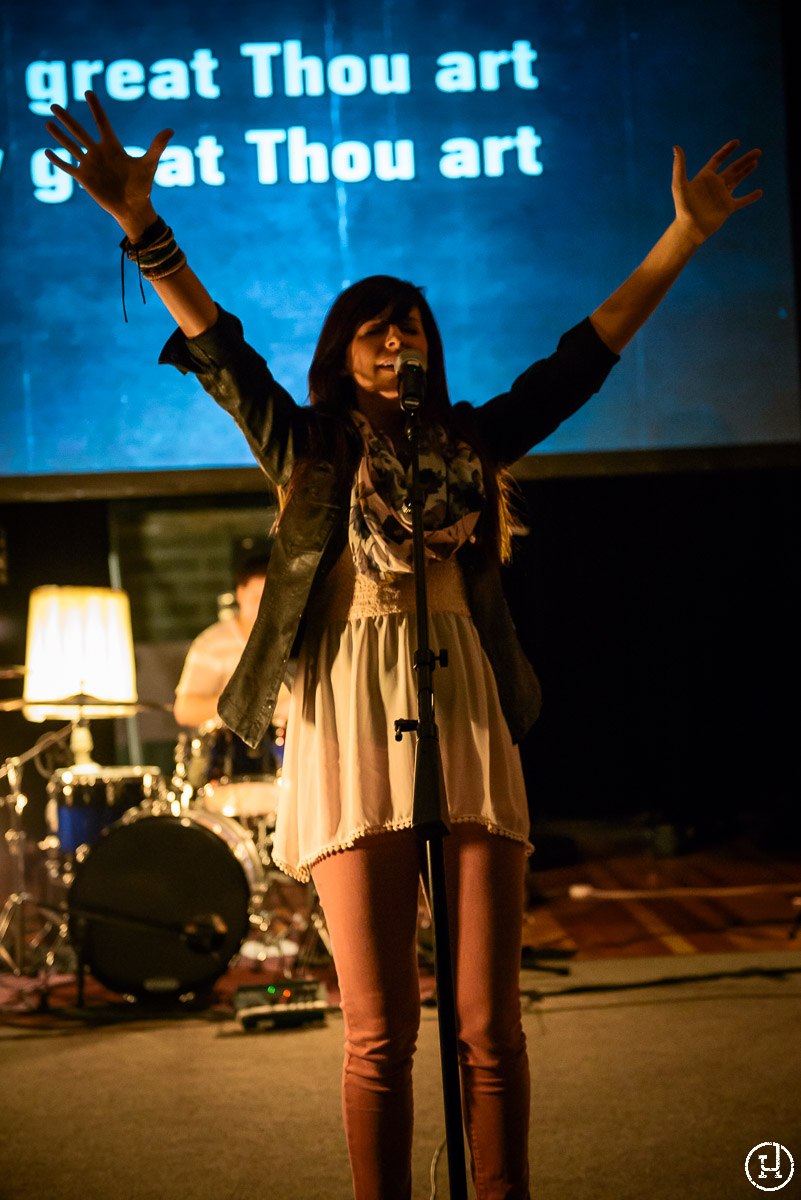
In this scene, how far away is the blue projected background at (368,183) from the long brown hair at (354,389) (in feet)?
7.36

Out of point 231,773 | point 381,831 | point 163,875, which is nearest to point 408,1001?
point 381,831

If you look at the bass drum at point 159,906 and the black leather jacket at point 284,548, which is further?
the bass drum at point 159,906

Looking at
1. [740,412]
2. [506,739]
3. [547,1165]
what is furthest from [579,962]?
[506,739]

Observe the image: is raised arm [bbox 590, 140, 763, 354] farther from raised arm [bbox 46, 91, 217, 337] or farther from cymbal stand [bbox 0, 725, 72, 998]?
cymbal stand [bbox 0, 725, 72, 998]

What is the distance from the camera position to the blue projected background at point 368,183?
11.9ft

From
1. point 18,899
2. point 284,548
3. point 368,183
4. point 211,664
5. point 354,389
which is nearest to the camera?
point 284,548

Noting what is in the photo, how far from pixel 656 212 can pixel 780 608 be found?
3031 mm

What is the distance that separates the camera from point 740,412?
3.88 meters

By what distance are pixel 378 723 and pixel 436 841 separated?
23cm

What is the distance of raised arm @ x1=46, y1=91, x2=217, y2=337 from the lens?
120 cm

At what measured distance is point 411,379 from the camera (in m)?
1.22

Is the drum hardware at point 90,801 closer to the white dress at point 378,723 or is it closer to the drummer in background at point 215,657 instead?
the drummer in background at point 215,657

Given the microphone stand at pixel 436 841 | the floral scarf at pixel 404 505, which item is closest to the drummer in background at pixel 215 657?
the floral scarf at pixel 404 505

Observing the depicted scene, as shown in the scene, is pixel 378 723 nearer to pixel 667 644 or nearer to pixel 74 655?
pixel 74 655
